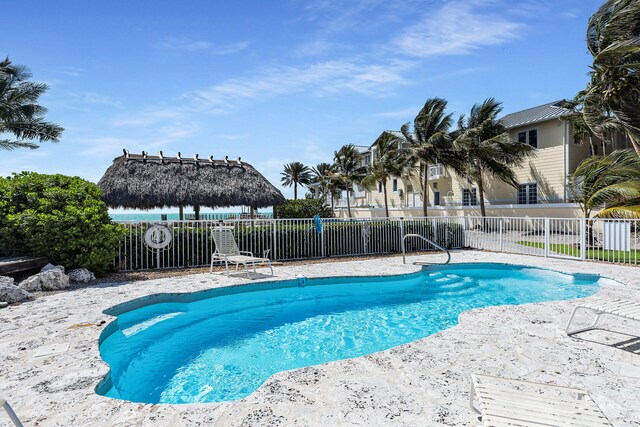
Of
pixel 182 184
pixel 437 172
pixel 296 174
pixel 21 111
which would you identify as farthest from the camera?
pixel 296 174

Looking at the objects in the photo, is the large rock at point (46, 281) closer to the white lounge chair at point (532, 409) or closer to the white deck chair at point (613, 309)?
the white lounge chair at point (532, 409)

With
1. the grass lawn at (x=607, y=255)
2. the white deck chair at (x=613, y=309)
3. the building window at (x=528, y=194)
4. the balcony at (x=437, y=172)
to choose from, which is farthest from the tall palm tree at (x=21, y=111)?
the building window at (x=528, y=194)

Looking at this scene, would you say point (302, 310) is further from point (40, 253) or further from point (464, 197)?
point (464, 197)

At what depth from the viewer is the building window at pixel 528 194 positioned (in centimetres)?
2453

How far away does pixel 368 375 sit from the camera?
354cm

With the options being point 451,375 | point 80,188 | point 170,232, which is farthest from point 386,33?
point 451,375

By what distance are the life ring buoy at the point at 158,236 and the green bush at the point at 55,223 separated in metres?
0.90

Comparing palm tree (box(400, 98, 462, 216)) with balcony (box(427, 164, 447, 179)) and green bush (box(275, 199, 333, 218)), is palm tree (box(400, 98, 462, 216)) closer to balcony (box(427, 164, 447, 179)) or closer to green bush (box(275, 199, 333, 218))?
balcony (box(427, 164, 447, 179))

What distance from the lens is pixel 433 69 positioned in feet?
39.2

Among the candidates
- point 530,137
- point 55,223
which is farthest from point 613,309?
point 530,137

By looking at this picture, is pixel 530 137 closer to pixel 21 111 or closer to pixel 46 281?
pixel 46 281

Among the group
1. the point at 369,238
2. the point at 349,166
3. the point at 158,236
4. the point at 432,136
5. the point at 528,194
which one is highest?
the point at 432,136

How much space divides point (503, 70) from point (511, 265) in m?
6.20

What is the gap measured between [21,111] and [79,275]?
604 inches
